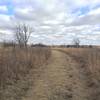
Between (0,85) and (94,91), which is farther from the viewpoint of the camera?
(0,85)

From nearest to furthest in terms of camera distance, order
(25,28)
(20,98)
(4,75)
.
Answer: (20,98) < (4,75) < (25,28)

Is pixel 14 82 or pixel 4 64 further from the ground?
pixel 4 64

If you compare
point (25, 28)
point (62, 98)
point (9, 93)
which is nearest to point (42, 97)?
point (62, 98)

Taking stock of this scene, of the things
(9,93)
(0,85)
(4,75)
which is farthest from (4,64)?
(9,93)

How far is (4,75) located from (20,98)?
2.22 meters

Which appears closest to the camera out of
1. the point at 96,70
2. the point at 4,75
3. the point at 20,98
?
the point at 20,98

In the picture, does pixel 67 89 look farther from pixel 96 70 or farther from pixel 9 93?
pixel 96 70

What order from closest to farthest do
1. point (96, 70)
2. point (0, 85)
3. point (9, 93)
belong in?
1. point (9, 93)
2. point (0, 85)
3. point (96, 70)

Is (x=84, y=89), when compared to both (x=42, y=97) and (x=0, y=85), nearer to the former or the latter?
(x=42, y=97)

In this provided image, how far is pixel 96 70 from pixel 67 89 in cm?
329

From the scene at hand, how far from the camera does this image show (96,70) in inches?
393

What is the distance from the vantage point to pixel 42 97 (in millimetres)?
6160

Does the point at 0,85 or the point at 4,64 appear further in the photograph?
the point at 4,64

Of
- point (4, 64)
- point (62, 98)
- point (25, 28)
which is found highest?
point (25, 28)
